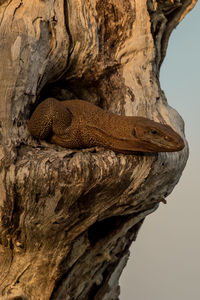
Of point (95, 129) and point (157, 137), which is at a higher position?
point (157, 137)

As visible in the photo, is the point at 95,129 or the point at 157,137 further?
the point at 95,129

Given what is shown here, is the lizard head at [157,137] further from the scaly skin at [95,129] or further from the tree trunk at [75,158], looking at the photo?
the tree trunk at [75,158]

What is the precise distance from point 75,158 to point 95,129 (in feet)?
1.25

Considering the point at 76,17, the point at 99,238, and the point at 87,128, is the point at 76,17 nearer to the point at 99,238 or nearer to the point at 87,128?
the point at 87,128

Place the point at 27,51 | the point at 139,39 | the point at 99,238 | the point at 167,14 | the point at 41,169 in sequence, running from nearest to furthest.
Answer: the point at 41,169
the point at 27,51
the point at 99,238
the point at 139,39
the point at 167,14

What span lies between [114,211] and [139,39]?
1.30 metres

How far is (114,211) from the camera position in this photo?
3.04 meters

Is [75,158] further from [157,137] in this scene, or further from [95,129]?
[157,137]

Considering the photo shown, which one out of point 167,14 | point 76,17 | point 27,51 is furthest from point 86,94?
point 167,14

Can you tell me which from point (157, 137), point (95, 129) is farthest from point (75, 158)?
point (157, 137)

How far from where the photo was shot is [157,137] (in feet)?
9.20

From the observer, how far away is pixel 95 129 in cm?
303

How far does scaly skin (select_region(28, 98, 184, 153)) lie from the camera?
111 inches

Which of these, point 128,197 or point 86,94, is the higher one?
point 86,94
